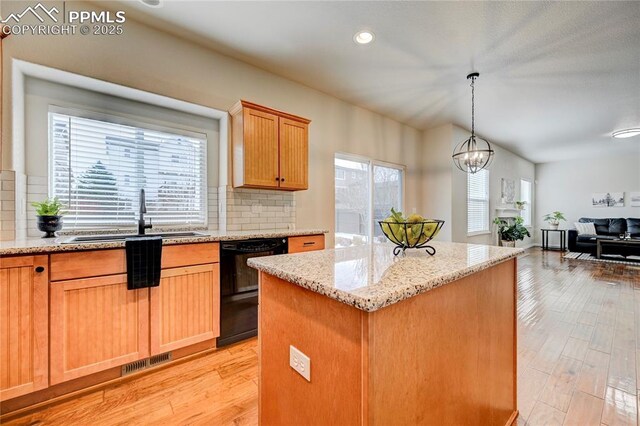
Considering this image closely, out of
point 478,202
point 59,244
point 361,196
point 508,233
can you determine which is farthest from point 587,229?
Result: point 59,244

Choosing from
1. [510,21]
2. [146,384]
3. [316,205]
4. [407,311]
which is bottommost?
[146,384]

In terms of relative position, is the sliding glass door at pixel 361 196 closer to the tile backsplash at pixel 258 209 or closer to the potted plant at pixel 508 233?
the tile backsplash at pixel 258 209

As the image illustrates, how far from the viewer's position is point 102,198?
2352mm

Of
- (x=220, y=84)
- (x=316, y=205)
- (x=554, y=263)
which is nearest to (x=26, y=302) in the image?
(x=220, y=84)

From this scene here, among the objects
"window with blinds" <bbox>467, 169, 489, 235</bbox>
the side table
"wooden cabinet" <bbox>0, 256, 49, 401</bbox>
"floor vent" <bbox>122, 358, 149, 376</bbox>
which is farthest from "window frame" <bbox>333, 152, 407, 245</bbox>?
the side table

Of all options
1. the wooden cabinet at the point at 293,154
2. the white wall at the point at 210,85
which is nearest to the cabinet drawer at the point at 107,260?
the white wall at the point at 210,85

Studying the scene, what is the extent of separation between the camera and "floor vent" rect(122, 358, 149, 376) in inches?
74.4

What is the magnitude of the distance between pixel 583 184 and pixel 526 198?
1.47m

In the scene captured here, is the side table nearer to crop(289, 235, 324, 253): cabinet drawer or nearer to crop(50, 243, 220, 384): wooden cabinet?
crop(289, 235, 324, 253): cabinet drawer

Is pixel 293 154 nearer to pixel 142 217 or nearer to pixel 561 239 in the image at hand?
pixel 142 217

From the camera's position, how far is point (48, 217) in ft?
6.26

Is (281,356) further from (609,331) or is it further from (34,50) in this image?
(609,331)

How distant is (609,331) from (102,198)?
4.78 m

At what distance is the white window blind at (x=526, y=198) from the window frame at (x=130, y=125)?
860 cm
